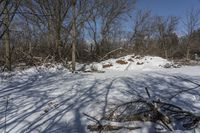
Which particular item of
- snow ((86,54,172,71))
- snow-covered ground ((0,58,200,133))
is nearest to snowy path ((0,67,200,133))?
snow-covered ground ((0,58,200,133))

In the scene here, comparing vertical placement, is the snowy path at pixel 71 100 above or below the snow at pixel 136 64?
below

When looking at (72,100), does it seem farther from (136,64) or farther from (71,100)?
(136,64)

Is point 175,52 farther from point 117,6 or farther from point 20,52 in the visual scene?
point 20,52

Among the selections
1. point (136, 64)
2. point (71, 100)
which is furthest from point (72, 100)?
point (136, 64)

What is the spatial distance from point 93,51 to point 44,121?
1873 cm

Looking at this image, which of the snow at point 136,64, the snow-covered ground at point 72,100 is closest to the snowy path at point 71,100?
the snow-covered ground at point 72,100

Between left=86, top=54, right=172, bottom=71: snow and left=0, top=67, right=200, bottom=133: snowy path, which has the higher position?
left=86, top=54, right=172, bottom=71: snow

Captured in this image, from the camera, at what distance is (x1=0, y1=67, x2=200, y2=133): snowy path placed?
5136 mm

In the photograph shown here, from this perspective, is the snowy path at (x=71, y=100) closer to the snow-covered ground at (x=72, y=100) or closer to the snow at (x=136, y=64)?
the snow-covered ground at (x=72, y=100)

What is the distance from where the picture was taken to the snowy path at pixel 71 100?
16.9 feet

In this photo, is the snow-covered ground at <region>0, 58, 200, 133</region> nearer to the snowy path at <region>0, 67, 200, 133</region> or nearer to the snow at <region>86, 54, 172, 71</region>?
the snowy path at <region>0, 67, 200, 133</region>

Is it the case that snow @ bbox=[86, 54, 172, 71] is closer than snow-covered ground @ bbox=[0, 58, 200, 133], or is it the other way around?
snow-covered ground @ bbox=[0, 58, 200, 133]

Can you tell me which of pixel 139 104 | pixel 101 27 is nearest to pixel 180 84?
pixel 139 104

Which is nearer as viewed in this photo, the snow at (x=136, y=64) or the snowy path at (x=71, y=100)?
the snowy path at (x=71, y=100)
